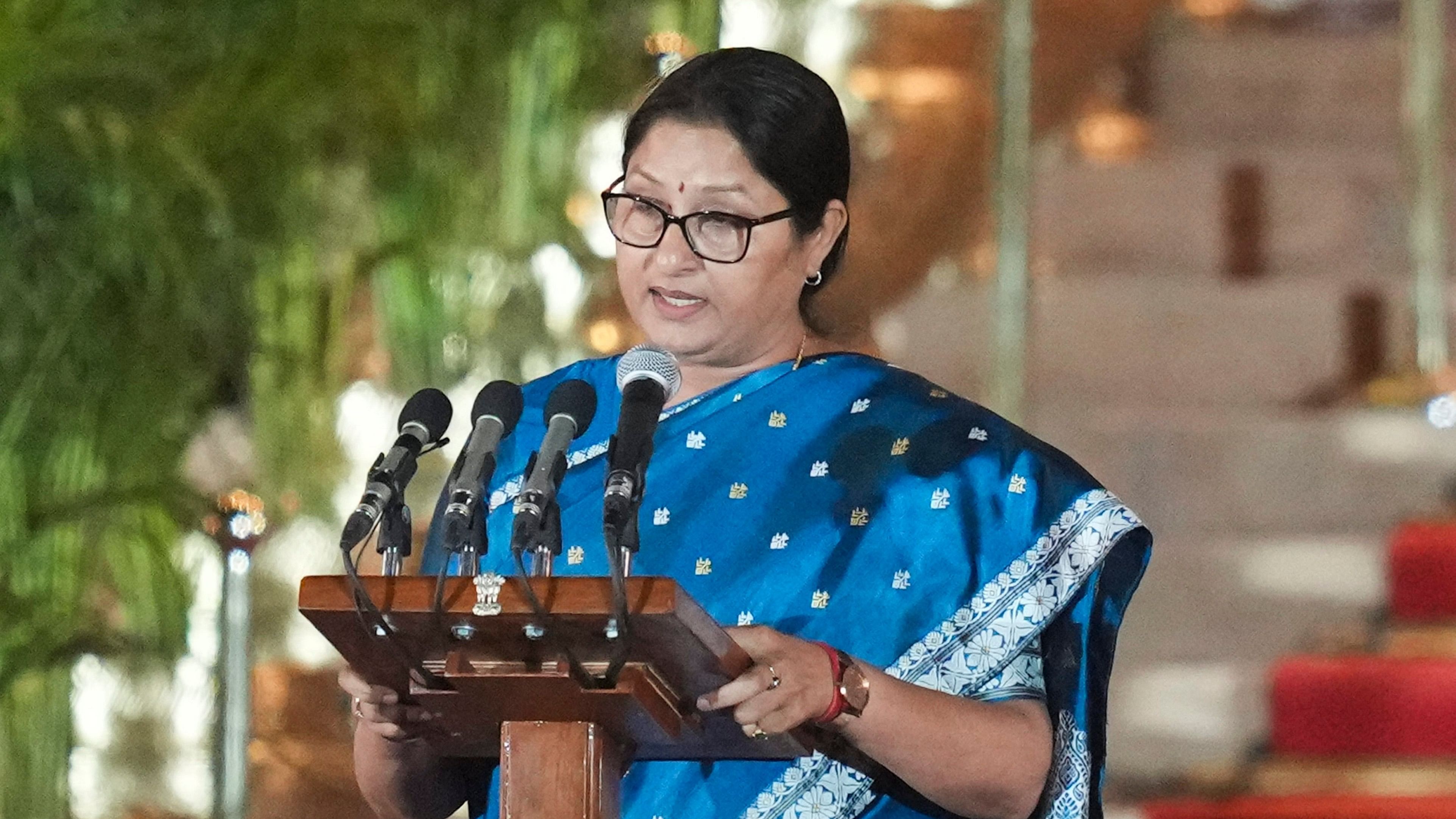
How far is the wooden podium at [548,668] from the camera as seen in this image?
150 centimetres

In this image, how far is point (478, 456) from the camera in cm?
158

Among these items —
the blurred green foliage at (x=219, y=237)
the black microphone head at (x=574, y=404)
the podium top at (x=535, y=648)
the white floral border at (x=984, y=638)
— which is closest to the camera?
the podium top at (x=535, y=648)

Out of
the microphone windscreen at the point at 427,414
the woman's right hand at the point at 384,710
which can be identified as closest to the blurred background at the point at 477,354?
the woman's right hand at the point at 384,710

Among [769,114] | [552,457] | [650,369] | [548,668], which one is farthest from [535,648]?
[769,114]

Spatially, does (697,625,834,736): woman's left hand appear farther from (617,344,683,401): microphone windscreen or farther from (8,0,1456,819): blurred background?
(8,0,1456,819): blurred background

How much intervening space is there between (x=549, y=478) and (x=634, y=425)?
3.2 inches

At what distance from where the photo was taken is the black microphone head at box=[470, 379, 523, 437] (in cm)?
163

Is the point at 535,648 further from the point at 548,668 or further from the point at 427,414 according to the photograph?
the point at 427,414

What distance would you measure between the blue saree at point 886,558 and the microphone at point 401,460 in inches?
13.2

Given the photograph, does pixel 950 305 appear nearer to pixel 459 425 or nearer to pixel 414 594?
pixel 459 425

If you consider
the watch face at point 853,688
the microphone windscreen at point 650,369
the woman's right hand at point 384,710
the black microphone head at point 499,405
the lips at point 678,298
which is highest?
the lips at point 678,298

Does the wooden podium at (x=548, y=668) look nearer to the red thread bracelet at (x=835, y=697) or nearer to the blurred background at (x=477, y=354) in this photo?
the red thread bracelet at (x=835, y=697)

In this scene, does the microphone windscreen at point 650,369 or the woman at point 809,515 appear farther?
the woman at point 809,515

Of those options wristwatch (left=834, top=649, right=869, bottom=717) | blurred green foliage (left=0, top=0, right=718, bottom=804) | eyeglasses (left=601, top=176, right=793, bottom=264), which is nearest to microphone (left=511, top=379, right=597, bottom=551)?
wristwatch (left=834, top=649, right=869, bottom=717)
